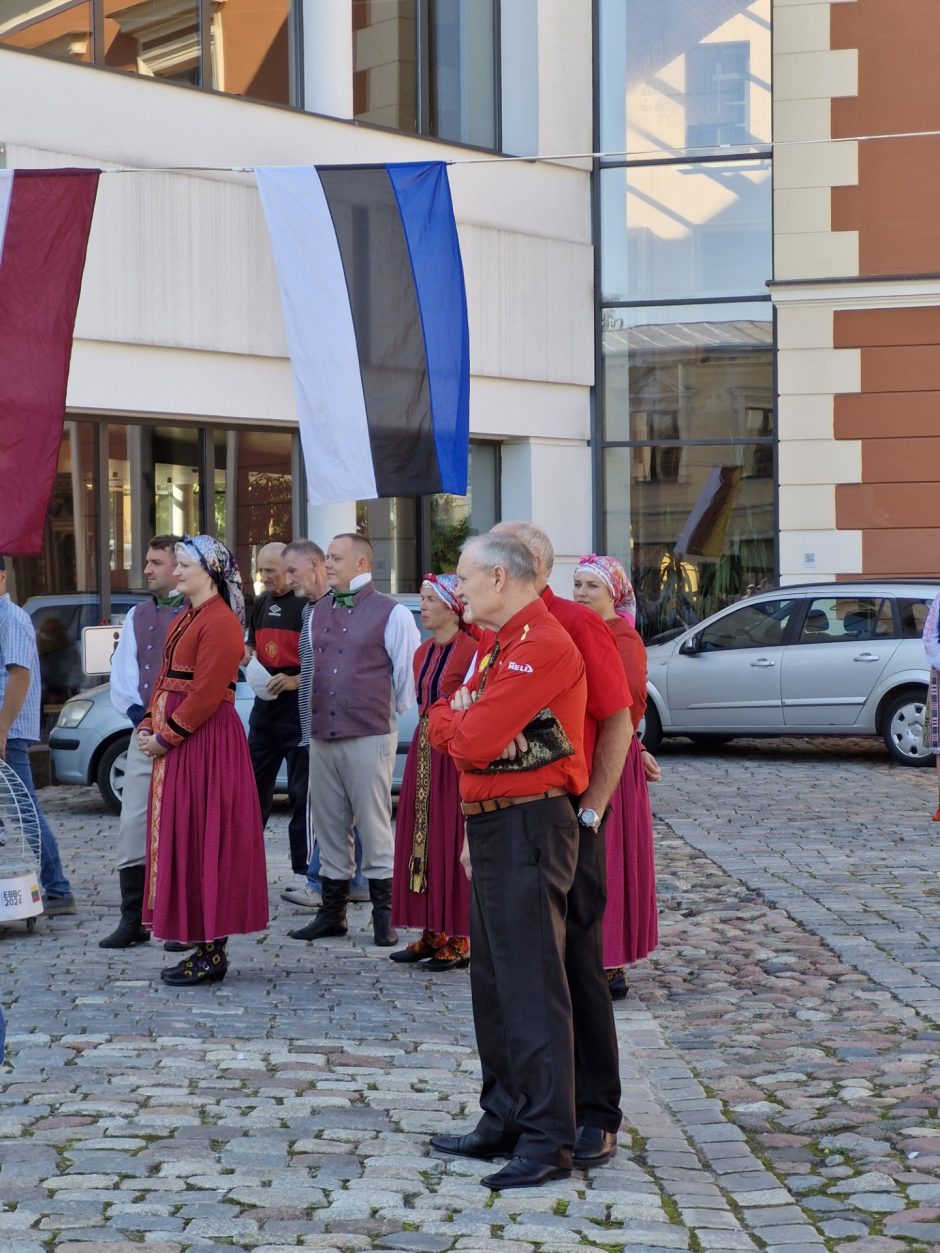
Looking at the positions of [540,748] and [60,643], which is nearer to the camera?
[540,748]

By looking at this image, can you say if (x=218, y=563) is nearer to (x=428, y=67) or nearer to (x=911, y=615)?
(x=911, y=615)

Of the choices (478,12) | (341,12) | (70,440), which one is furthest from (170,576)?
(478,12)

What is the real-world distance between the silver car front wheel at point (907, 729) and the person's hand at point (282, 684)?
7785 millimetres

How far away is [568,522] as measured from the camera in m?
20.1

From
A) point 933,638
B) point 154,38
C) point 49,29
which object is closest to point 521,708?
point 933,638

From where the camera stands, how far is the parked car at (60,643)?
52.9 feet

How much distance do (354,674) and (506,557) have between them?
3.42m

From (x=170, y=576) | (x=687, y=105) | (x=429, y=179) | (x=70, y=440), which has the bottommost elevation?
(x=170, y=576)

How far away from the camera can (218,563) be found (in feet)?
24.8

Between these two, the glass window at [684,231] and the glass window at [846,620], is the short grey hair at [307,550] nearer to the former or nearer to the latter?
the glass window at [846,620]

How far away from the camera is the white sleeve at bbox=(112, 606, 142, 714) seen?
844 cm

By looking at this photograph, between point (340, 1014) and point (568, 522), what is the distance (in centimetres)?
1366

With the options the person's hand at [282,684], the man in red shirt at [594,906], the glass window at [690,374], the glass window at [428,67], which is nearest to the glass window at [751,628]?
the glass window at [690,374]

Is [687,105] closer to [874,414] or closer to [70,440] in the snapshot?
[874,414]
